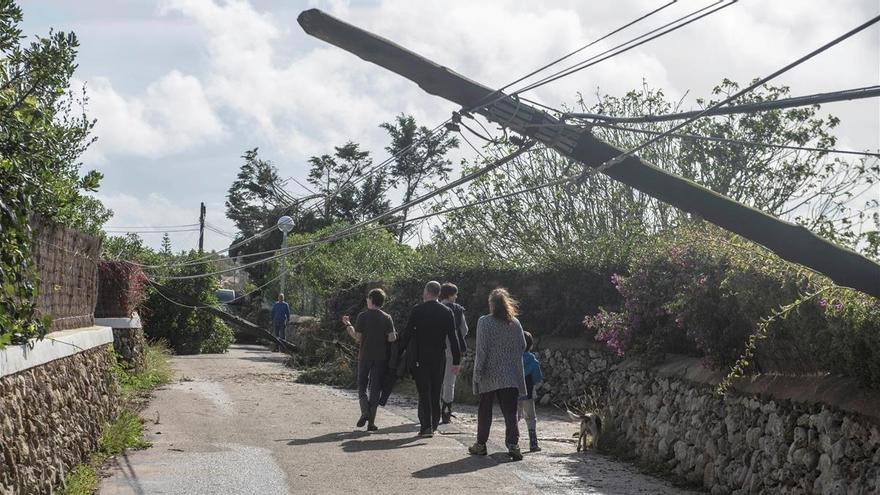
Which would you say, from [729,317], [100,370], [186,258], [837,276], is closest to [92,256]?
[100,370]

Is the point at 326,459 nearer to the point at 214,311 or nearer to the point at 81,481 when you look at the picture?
the point at 81,481

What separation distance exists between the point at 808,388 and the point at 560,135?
9.24ft

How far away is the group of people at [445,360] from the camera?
11383mm

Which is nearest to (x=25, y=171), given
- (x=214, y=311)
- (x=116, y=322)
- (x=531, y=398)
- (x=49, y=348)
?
(x=49, y=348)

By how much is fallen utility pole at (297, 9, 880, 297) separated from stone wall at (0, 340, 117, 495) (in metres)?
3.63

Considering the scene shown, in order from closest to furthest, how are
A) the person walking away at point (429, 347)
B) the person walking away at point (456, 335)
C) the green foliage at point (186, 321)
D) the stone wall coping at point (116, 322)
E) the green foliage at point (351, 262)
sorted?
the person walking away at point (429, 347) → the person walking away at point (456, 335) → the stone wall coping at point (116, 322) → the green foliage at point (351, 262) → the green foliage at point (186, 321)

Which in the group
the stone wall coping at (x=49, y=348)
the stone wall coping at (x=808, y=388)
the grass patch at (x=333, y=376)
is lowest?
the grass patch at (x=333, y=376)

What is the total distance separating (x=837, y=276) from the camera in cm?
792

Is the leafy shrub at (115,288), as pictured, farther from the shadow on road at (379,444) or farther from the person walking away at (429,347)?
the shadow on road at (379,444)

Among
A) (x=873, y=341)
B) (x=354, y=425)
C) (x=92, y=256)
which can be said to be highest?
(x=92, y=256)

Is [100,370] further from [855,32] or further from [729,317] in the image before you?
[855,32]

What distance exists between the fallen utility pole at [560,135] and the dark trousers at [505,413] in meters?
3.17

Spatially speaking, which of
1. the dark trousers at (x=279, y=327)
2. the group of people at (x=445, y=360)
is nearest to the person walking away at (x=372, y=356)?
the group of people at (x=445, y=360)

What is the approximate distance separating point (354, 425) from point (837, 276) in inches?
303
